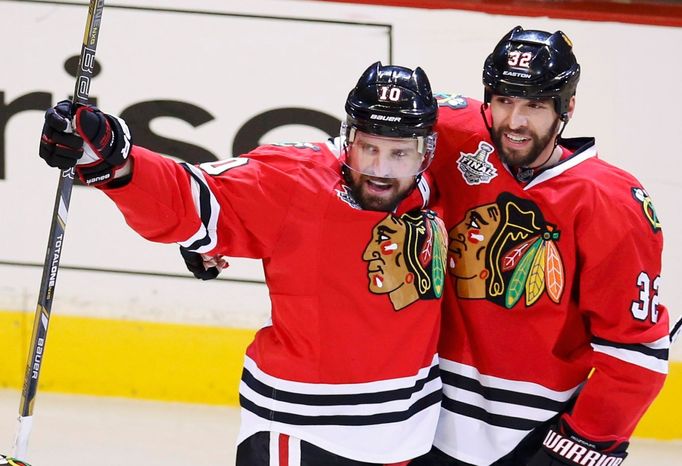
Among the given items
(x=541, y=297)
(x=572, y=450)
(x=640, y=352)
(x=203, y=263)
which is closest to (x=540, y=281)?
(x=541, y=297)

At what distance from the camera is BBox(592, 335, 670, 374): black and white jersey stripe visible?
2.22 m

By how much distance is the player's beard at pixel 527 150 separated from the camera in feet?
7.31

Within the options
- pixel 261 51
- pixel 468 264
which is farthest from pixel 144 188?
pixel 261 51

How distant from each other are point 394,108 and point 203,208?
1.33 ft

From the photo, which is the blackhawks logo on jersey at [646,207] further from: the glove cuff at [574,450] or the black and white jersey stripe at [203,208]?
the black and white jersey stripe at [203,208]

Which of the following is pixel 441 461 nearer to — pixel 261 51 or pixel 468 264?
pixel 468 264

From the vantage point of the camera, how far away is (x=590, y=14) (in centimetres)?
364

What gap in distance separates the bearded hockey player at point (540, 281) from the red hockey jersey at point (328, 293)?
0.52ft

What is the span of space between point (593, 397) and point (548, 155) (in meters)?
0.49

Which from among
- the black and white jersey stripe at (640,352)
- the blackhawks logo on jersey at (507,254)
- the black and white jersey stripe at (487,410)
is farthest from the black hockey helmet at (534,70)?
the black and white jersey stripe at (487,410)

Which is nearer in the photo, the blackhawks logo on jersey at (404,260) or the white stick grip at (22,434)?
the blackhawks logo on jersey at (404,260)

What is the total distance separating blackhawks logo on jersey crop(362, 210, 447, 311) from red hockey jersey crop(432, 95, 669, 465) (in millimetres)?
140

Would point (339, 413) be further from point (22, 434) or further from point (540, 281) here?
point (22, 434)

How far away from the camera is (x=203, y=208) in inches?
78.6
